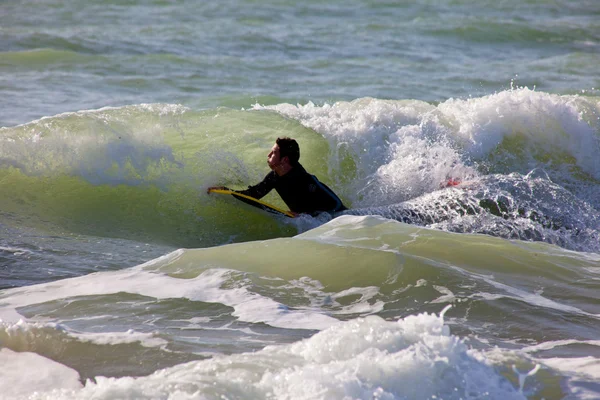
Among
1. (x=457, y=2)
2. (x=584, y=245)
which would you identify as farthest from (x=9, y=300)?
(x=457, y=2)

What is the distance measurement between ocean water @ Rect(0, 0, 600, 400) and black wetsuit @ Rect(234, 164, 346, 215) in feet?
0.71

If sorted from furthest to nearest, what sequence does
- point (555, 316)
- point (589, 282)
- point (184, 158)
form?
point (184, 158) < point (589, 282) < point (555, 316)

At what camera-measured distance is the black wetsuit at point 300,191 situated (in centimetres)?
733

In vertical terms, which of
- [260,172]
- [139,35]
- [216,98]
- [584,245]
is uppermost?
[139,35]

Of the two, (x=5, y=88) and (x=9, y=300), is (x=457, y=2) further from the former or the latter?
(x=9, y=300)

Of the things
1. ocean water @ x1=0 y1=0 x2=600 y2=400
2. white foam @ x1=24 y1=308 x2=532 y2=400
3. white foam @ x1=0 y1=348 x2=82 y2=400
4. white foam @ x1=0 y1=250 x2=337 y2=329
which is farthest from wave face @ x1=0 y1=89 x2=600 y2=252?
white foam @ x1=24 y1=308 x2=532 y2=400

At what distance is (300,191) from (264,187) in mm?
357

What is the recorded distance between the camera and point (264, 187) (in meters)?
7.36

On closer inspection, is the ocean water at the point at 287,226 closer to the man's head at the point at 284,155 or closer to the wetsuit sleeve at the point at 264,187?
the wetsuit sleeve at the point at 264,187

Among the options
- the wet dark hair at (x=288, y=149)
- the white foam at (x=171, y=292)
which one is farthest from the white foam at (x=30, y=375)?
the wet dark hair at (x=288, y=149)

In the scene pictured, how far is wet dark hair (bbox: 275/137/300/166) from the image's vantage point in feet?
23.8

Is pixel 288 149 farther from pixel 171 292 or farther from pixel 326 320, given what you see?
pixel 326 320

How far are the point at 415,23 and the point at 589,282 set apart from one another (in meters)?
16.3

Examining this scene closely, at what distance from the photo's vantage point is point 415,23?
20.5 meters
